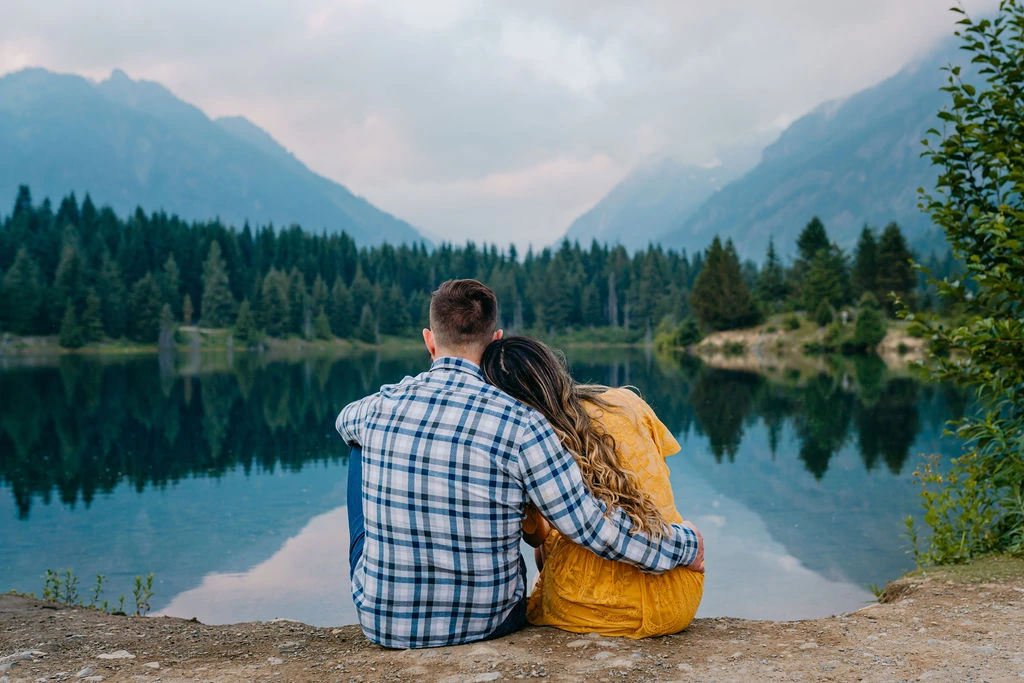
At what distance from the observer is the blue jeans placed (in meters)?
3.44

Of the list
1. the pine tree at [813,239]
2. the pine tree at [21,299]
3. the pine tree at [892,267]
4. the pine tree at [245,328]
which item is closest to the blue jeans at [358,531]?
the pine tree at [892,267]

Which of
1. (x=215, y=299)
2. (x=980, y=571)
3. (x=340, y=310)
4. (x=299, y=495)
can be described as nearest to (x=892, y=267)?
(x=299, y=495)

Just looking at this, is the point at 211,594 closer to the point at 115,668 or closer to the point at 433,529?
the point at 115,668

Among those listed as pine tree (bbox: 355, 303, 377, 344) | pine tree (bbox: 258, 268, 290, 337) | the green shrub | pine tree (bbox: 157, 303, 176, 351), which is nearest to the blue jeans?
the green shrub

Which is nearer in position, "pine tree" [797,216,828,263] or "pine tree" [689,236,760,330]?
"pine tree" [797,216,828,263]

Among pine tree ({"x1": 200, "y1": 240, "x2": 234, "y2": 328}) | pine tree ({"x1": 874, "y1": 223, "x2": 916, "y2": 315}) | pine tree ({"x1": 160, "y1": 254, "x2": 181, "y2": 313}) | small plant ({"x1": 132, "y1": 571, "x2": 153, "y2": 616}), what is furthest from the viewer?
pine tree ({"x1": 200, "y1": 240, "x2": 234, "y2": 328})

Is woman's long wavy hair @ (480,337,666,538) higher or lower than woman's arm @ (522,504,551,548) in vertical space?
higher

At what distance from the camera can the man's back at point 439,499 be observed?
3078mm

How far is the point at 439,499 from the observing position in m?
3.12

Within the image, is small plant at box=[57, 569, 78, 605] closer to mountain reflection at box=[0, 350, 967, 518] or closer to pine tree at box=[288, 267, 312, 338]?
mountain reflection at box=[0, 350, 967, 518]

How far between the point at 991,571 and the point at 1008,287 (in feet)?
6.60

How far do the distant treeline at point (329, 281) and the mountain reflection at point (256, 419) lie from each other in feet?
55.9

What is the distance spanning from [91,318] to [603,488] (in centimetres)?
7469

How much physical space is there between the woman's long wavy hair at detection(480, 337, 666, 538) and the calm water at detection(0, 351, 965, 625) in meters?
5.43
